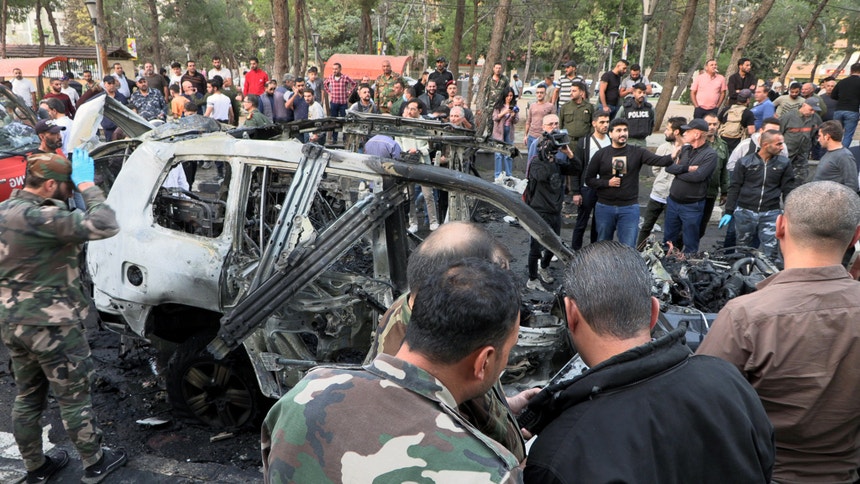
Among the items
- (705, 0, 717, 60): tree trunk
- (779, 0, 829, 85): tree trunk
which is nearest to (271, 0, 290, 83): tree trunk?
(705, 0, 717, 60): tree trunk

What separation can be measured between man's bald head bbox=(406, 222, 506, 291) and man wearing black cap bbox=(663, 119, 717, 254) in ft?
16.3

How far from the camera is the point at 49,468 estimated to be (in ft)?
12.4

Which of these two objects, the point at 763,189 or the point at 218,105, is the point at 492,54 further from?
the point at 763,189

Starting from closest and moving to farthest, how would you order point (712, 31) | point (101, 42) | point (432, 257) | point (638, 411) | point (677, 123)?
point (638, 411) → point (432, 257) → point (677, 123) → point (101, 42) → point (712, 31)

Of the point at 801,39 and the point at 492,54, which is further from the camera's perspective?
the point at 801,39

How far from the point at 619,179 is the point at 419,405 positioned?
5.73 metres

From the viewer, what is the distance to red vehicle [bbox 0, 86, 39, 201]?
21.1ft

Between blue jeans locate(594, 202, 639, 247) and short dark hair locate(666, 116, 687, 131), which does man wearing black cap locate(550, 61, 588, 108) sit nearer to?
short dark hair locate(666, 116, 687, 131)

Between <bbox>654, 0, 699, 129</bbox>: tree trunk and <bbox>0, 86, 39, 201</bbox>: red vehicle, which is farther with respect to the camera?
<bbox>654, 0, 699, 129</bbox>: tree trunk

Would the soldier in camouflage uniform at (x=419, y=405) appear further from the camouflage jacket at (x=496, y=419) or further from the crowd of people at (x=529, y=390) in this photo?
the camouflage jacket at (x=496, y=419)

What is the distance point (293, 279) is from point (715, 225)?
310 inches

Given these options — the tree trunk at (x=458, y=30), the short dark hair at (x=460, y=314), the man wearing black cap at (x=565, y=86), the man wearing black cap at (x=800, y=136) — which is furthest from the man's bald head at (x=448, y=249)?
the tree trunk at (x=458, y=30)

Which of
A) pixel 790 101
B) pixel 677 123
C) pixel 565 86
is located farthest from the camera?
pixel 565 86

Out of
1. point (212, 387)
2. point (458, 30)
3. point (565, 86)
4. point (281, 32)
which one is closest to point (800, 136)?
point (565, 86)
